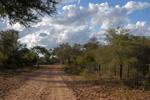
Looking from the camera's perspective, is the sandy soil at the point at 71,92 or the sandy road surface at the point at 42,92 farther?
the sandy road surface at the point at 42,92

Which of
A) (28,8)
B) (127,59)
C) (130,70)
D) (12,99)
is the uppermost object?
(28,8)

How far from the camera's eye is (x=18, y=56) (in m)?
36.8

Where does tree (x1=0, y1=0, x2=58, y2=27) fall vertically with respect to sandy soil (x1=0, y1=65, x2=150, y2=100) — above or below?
above

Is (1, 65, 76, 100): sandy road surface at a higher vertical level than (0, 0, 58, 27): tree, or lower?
lower

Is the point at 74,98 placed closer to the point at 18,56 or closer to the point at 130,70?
the point at 130,70

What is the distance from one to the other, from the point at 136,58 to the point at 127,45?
1.78 metres

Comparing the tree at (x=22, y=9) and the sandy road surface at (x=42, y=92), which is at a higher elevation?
the tree at (x=22, y=9)

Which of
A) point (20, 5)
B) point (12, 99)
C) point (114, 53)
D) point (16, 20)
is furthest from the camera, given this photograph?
point (114, 53)

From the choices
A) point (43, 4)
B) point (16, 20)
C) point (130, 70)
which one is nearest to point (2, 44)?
point (16, 20)

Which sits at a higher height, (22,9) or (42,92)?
(22,9)

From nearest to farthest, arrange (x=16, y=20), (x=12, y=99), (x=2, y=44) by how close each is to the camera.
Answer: (x=12, y=99) < (x=16, y=20) < (x=2, y=44)

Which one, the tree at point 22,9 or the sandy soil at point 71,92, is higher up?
the tree at point 22,9

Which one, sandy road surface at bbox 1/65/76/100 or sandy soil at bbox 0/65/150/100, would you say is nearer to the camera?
sandy soil at bbox 0/65/150/100

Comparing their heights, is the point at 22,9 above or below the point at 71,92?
above
